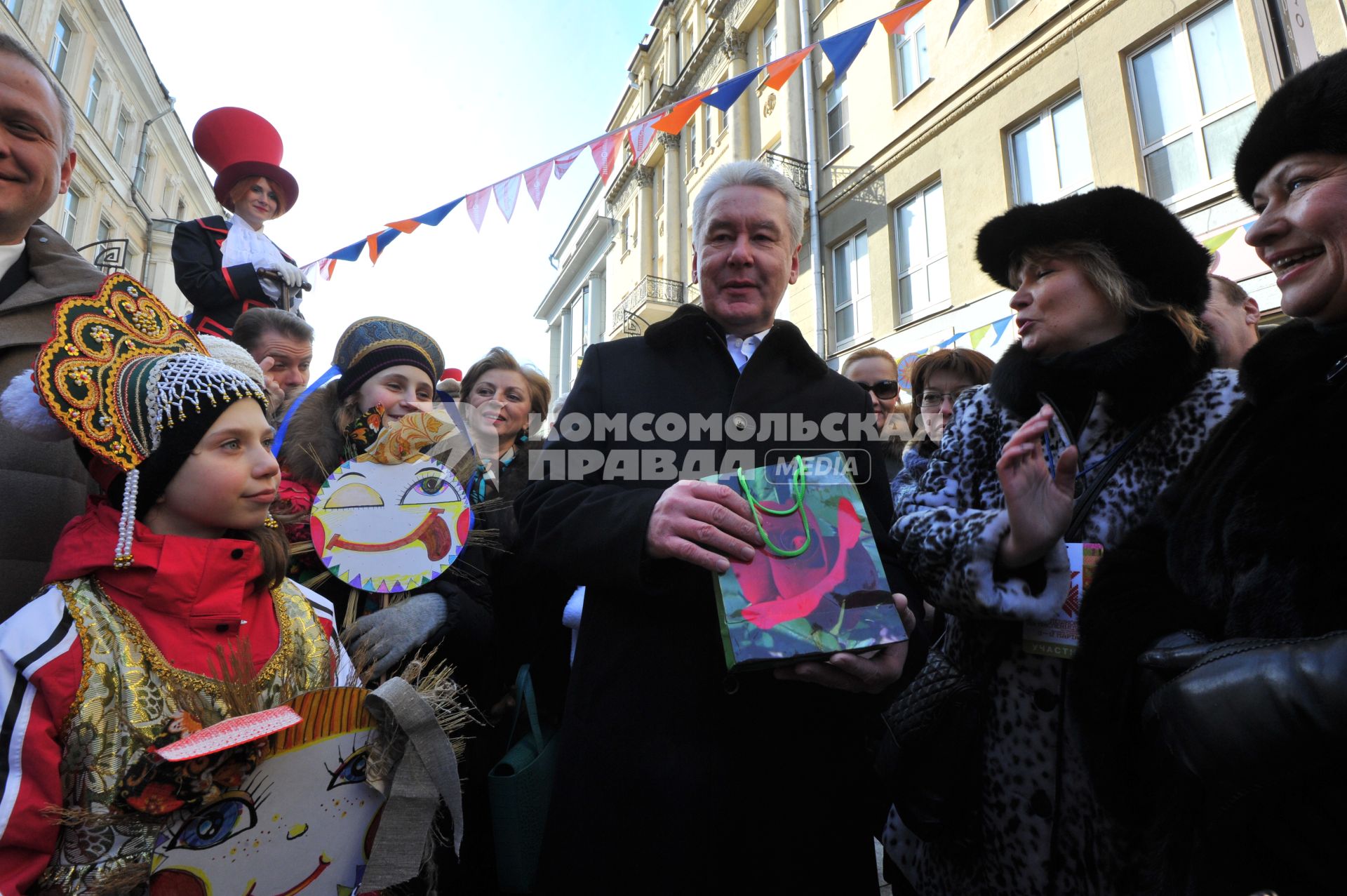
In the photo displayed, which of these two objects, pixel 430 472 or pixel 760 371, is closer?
pixel 760 371

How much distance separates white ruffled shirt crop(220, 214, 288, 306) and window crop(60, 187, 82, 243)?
1936 centimetres

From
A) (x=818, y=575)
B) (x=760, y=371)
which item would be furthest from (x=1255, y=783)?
(x=760, y=371)

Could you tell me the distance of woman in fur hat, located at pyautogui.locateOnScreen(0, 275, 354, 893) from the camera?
1091mm

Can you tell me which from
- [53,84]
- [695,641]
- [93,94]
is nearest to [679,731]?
[695,641]

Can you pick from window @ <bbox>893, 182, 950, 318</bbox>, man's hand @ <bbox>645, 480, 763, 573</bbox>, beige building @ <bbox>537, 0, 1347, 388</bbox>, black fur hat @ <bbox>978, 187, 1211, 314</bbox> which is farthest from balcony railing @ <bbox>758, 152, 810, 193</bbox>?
man's hand @ <bbox>645, 480, 763, 573</bbox>

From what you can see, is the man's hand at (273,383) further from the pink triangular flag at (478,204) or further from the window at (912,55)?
the window at (912,55)

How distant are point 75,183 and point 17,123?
22.4 m

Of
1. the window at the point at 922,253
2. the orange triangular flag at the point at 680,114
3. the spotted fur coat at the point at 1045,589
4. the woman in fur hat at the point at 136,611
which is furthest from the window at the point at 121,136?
the spotted fur coat at the point at 1045,589

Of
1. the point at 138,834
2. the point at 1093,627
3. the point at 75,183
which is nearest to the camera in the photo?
the point at 138,834

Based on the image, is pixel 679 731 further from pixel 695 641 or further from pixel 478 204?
pixel 478 204

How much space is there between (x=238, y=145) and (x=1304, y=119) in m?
4.56

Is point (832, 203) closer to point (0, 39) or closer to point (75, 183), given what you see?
point (0, 39)

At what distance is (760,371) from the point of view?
1.54 metres

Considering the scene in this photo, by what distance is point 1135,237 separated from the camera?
65.2 inches
